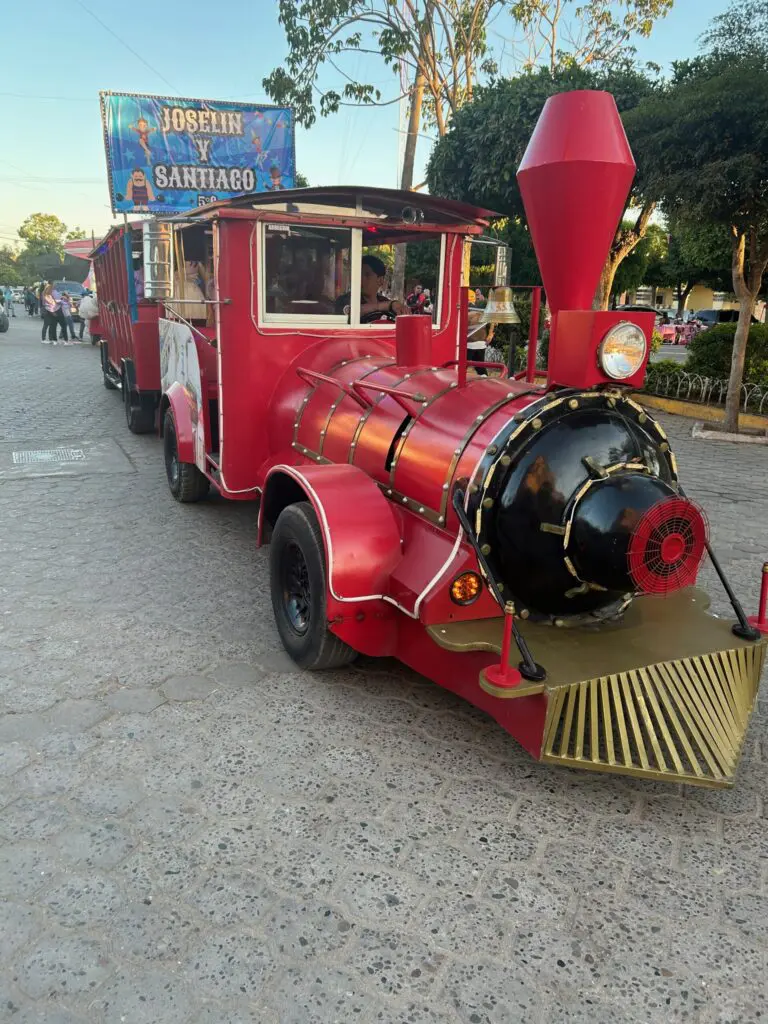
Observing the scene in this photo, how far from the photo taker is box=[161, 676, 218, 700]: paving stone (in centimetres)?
329

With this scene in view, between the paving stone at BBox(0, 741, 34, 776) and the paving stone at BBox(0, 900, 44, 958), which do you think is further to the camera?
the paving stone at BBox(0, 741, 34, 776)

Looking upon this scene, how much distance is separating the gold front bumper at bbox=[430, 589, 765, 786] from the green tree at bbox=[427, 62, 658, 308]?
881 centimetres

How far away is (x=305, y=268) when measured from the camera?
14.5 feet

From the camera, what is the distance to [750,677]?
2.85 m

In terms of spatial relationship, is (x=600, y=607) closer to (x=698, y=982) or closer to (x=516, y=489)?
(x=516, y=489)

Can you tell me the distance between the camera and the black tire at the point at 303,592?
10.6 feet

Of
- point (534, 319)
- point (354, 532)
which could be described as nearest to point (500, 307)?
point (534, 319)

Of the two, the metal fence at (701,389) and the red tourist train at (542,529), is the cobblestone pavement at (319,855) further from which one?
the metal fence at (701,389)

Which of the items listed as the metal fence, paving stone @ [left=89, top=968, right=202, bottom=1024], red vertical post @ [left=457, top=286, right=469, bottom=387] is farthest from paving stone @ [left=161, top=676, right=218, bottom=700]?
the metal fence

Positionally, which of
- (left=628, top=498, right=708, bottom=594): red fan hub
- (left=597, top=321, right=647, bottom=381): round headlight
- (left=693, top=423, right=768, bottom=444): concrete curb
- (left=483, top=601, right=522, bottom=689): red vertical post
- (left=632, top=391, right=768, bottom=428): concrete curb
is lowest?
(left=693, top=423, right=768, bottom=444): concrete curb

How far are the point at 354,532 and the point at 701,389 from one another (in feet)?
32.7

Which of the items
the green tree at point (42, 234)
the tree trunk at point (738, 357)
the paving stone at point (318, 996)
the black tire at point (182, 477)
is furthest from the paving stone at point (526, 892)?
the green tree at point (42, 234)

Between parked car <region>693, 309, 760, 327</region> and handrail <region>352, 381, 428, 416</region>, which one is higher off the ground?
parked car <region>693, 309, 760, 327</region>

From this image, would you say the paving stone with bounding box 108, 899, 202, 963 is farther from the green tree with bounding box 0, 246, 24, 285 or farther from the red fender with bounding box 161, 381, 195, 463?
the green tree with bounding box 0, 246, 24, 285
